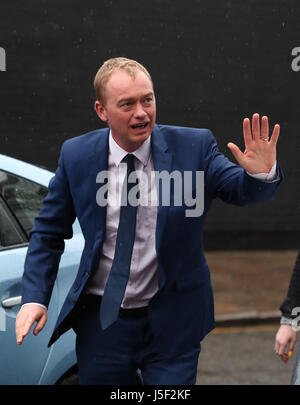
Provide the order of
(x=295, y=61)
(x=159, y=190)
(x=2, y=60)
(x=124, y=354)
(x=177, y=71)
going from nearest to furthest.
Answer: (x=159, y=190) → (x=124, y=354) → (x=2, y=60) → (x=177, y=71) → (x=295, y=61)

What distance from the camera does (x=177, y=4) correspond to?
11461 mm

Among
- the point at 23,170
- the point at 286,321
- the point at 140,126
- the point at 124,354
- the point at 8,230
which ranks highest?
the point at 140,126

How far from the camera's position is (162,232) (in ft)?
10.3

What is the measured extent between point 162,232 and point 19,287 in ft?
3.13

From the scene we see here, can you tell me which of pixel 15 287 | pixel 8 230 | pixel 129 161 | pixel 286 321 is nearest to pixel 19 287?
pixel 15 287

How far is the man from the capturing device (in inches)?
123

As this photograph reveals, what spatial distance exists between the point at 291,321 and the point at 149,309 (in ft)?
1.79

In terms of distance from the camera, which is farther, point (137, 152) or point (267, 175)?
point (137, 152)

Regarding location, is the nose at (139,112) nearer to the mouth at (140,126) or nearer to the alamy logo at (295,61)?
the mouth at (140,126)

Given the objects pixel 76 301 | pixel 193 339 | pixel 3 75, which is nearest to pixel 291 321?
pixel 193 339

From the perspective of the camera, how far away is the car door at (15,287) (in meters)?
3.73

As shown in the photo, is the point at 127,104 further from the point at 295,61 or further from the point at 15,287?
the point at 295,61

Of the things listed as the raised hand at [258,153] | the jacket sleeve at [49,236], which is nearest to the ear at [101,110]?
the jacket sleeve at [49,236]

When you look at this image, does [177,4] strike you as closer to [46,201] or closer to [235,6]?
[235,6]
